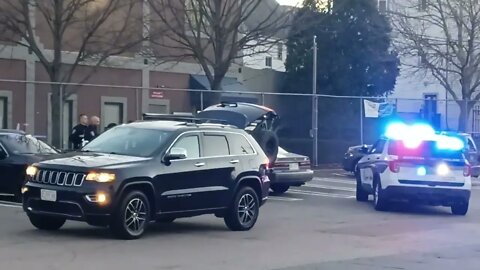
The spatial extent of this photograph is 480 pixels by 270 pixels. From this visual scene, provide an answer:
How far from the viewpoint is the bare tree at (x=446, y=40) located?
1594 inches

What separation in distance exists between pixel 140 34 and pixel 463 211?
43.1 ft

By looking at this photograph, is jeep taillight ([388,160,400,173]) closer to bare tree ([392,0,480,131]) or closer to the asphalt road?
the asphalt road

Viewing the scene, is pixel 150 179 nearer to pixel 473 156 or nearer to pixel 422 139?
pixel 422 139

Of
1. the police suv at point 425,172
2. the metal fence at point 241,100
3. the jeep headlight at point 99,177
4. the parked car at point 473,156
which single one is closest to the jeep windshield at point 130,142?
the jeep headlight at point 99,177

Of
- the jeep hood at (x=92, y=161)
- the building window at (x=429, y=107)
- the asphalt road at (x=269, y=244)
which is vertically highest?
the building window at (x=429, y=107)

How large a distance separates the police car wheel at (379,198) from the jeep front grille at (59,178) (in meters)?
8.46

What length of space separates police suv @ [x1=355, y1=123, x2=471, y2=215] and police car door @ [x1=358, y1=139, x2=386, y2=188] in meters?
0.58

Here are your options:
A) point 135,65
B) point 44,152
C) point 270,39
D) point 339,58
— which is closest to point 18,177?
point 44,152

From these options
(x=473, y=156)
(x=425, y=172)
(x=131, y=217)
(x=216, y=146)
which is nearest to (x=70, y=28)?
(x=473, y=156)

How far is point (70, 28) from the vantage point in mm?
31891

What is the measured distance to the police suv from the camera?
2005 centimetres

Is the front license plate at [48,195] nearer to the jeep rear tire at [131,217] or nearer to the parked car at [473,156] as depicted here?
the jeep rear tire at [131,217]

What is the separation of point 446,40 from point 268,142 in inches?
845

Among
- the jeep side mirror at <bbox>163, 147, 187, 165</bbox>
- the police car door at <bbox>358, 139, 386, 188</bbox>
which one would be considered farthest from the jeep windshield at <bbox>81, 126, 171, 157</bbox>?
the police car door at <bbox>358, 139, 386, 188</bbox>
